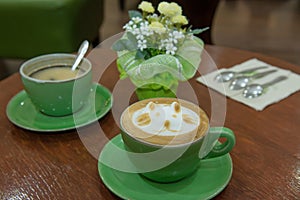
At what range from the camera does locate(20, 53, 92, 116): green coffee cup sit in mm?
774

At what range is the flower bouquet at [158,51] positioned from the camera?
2.54ft

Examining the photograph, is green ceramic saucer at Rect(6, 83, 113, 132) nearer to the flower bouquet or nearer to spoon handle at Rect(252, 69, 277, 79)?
the flower bouquet

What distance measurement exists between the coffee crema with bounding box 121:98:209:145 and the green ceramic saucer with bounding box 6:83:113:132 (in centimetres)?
17

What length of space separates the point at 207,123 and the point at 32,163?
302 millimetres

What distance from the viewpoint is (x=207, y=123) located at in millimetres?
630

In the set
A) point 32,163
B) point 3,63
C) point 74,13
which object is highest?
point 32,163

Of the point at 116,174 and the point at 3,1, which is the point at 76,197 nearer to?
the point at 116,174

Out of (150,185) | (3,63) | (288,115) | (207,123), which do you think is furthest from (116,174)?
(3,63)

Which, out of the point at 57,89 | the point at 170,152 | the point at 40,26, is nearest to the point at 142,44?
the point at 57,89

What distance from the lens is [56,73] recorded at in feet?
2.77

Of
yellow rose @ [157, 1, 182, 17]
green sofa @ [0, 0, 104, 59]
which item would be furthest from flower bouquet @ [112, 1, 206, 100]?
green sofa @ [0, 0, 104, 59]

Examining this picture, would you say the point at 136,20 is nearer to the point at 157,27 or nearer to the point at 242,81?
the point at 157,27

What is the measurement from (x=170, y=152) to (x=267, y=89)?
1.38 feet

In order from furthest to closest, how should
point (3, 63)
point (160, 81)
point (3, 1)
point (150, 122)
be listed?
point (3, 63) < point (3, 1) < point (160, 81) < point (150, 122)
